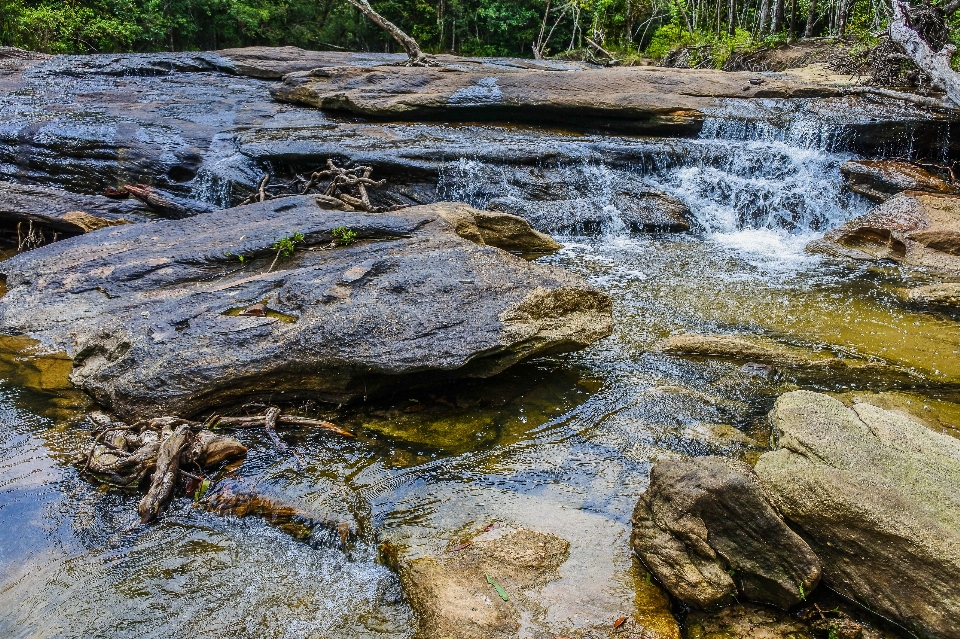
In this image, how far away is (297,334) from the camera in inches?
171

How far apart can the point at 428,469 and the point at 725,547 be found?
1725 mm

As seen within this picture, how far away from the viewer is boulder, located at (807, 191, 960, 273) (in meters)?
8.05

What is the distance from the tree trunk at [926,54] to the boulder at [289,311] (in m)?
10.6

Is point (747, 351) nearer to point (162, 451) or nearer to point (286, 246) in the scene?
point (286, 246)

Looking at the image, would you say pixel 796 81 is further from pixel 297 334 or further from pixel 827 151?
pixel 297 334

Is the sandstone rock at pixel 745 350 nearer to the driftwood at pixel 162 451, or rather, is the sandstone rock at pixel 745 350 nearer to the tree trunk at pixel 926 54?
the driftwood at pixel 162 451

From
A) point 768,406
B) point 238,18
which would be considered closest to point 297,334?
point 768,406

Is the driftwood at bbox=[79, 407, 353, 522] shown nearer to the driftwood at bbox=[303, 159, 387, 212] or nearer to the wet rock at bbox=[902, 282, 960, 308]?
the driftwood at bbox=[303, 159, 387, 212]

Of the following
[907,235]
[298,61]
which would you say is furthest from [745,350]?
[298,61]

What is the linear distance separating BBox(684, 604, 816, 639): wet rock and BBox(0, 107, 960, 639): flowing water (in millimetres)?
307

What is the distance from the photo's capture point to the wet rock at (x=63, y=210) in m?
8.15

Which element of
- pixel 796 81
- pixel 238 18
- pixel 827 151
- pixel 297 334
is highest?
pixel 238 18

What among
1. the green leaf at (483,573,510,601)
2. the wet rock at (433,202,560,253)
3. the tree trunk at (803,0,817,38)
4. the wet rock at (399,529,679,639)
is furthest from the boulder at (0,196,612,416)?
the tree trunk at (803,0,817,38)

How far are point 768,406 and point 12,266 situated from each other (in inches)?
295
